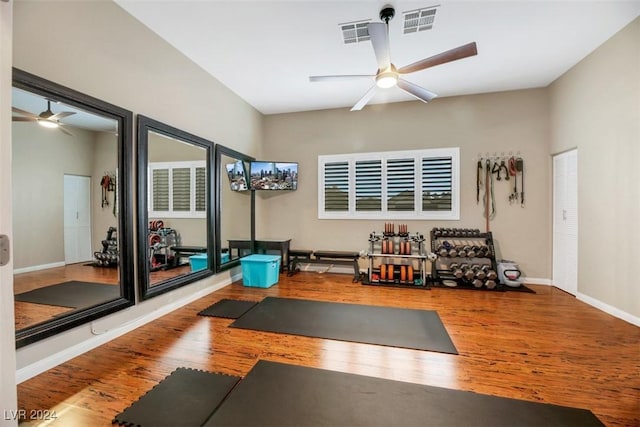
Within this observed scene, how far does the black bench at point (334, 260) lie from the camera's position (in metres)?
5.10

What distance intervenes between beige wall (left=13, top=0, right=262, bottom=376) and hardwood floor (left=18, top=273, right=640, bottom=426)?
216 millimetres

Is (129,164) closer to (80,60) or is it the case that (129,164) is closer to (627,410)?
(80,60)

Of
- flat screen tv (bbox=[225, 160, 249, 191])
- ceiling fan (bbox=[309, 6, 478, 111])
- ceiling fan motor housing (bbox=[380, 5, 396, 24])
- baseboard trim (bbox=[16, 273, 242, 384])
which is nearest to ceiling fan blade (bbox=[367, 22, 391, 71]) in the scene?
ceiling fan (bbox=[309, 6, 478, 111])

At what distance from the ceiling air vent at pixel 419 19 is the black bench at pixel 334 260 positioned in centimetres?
358

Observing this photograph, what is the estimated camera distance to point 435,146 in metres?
5.12

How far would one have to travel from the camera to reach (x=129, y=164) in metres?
2.88

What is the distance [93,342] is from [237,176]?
323cm

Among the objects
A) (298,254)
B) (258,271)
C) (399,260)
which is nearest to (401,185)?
(399,260)

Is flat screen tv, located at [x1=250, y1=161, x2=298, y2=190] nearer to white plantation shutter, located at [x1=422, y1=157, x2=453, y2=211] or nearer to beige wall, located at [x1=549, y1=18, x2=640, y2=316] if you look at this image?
white plantation shutter, located at [x1=422, y1=157, x2=453, y2=211]

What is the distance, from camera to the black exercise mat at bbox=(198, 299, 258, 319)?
3.34 meters

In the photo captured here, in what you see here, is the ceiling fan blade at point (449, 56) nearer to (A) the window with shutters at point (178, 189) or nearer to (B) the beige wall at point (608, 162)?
(B) the beige wall at point (608, 162)

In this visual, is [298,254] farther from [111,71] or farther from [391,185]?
[111,71]

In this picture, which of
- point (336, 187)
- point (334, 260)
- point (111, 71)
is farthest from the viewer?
point (336, 187)

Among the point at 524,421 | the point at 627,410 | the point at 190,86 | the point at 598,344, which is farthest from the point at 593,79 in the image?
the point at 190,86
